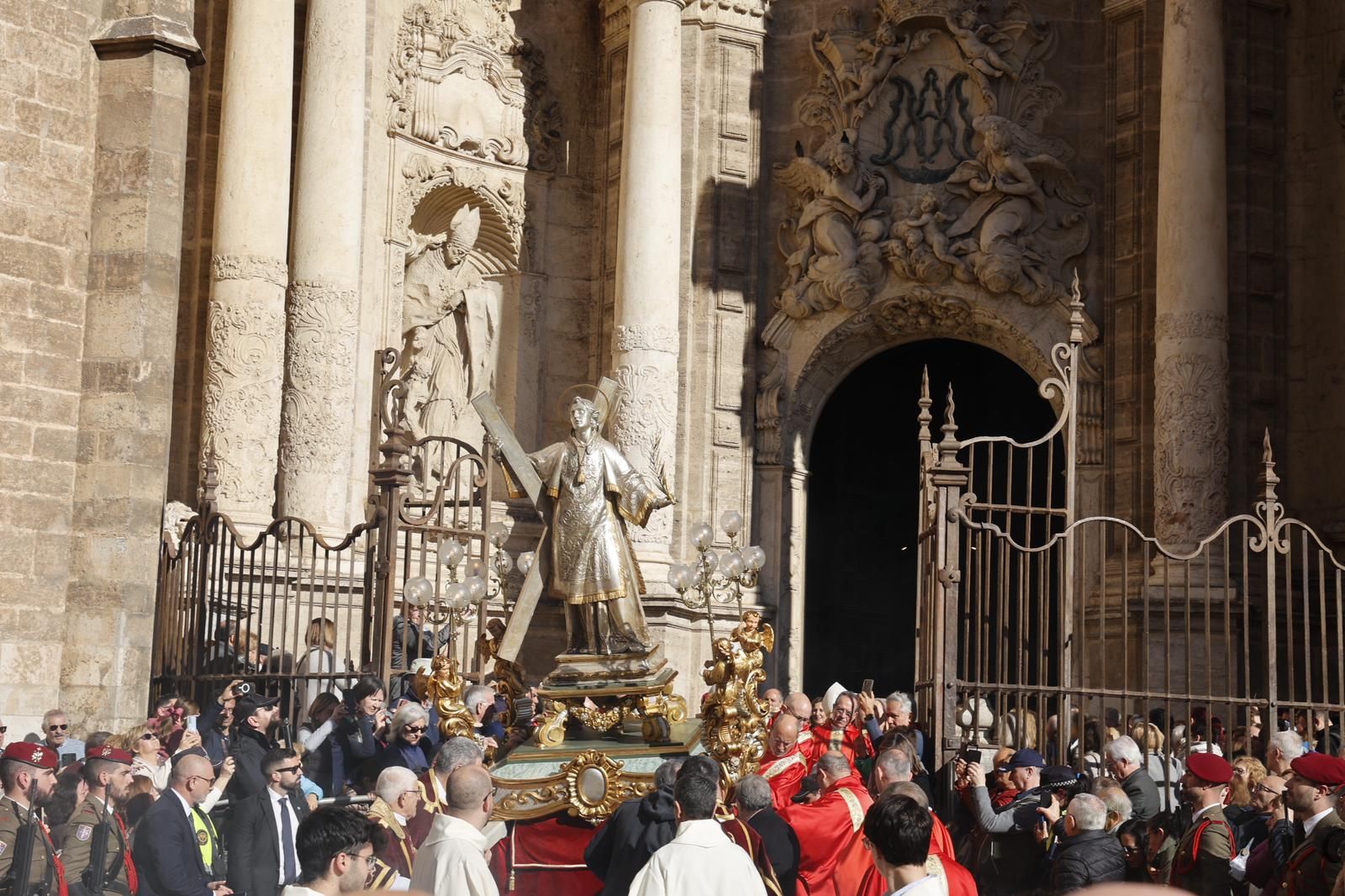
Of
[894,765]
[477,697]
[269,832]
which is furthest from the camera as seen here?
[477,697]

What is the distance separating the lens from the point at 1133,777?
1069 centimetres

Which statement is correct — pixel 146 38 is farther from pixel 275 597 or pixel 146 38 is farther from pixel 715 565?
pixel 715 565

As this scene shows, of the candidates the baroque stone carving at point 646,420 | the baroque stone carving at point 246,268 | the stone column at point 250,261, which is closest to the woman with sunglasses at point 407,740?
the stone column at point 250,261

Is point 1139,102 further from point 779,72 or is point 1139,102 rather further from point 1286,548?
point 1286,548

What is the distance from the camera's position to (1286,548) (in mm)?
12805


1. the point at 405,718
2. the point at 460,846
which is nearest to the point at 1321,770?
the point at 460,846

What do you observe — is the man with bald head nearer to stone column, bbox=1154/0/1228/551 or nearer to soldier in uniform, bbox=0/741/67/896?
soldier in uniform, bbox=0/741/67/896

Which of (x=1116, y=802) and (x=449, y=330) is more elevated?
(x=449, y=330)

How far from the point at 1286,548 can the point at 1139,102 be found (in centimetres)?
754

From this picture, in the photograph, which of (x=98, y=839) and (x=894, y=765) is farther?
(x=894, y=765)

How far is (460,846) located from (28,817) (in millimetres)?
2119

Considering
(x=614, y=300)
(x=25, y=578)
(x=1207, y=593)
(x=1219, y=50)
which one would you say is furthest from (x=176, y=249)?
(x=1219, y=50)

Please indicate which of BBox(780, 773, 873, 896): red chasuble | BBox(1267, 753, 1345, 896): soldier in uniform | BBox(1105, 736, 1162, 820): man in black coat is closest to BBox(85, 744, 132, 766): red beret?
BBox(780, 773, 873, 896): red chasuble

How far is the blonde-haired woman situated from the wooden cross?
5.40 feet
